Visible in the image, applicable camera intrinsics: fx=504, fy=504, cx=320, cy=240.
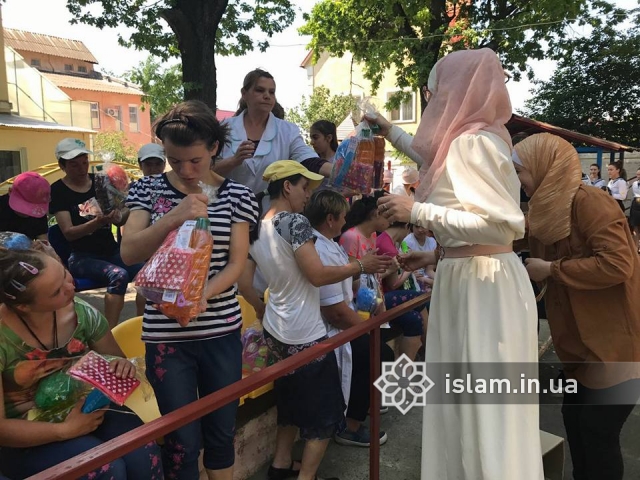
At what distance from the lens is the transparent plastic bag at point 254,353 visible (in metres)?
2.89

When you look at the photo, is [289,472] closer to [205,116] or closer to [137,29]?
[205,116]

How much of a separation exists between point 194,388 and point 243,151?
4.64ft

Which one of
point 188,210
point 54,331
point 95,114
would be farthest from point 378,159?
point 95,114

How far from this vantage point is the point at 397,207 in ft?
6.27

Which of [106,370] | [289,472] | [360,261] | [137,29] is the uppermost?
[137,29]

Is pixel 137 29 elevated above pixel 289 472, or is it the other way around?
pixel 137 29

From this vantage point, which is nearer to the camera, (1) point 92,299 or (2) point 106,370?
(2) point 106,370

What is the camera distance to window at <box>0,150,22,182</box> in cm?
1321

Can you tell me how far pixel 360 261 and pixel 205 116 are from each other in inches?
48.7

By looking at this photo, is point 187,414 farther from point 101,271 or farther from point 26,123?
point 26,123

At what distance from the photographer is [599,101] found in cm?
2220

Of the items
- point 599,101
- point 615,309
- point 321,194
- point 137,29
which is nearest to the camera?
point 615,309

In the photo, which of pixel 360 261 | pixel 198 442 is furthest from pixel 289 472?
pixel 360 261

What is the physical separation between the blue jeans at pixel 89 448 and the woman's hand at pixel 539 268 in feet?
5.65
